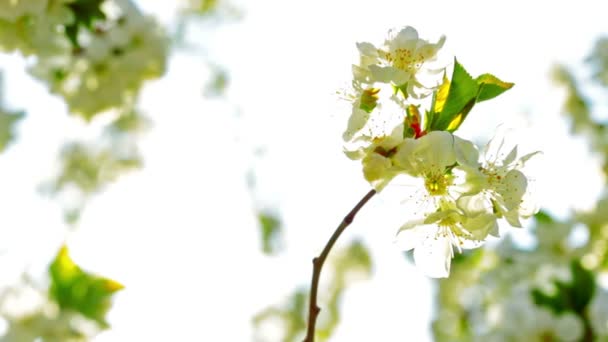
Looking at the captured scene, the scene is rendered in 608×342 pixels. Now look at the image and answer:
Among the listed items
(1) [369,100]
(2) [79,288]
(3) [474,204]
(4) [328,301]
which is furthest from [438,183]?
(4) [328,301]

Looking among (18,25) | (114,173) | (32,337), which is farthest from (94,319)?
(114,173)

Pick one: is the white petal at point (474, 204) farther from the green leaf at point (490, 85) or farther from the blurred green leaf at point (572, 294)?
the blurred green leaf at point (572, 294)

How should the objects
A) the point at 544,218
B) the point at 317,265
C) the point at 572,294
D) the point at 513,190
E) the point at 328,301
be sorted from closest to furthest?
the point at 317,265 < the point at 513,190 < the point at 572,294 < the point at 544,218 < the point at 328,301

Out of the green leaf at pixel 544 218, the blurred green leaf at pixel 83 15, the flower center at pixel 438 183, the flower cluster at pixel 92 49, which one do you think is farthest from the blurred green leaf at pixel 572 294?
the blurred green leaf at pixel 83 15

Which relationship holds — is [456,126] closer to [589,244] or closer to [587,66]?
[589,244]

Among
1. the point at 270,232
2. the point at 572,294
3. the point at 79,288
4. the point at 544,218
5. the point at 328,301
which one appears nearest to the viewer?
the point at 79,288

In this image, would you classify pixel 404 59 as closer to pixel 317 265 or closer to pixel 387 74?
pixel 387 74
